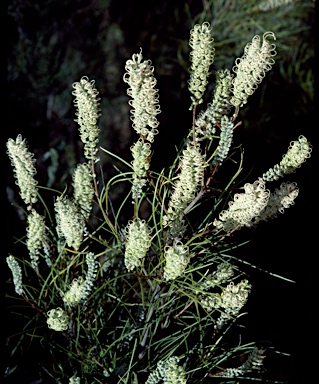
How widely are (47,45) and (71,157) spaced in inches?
6.1

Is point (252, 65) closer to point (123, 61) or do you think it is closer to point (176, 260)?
point (176, 260)

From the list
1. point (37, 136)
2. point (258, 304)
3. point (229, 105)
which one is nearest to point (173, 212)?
point (229, 105)

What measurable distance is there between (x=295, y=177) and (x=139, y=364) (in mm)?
365

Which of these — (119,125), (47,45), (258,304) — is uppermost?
(47,45)

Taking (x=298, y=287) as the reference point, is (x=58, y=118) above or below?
above

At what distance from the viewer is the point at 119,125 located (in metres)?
0.73

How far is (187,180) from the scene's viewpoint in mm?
294

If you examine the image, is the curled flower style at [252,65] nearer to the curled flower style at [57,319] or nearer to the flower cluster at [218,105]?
the flower cluster at [218,105]

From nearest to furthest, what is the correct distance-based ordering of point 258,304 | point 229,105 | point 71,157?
point 229,105 < point 258,304 < point 71,157

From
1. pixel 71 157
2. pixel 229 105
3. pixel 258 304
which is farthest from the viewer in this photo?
pixel 71 157

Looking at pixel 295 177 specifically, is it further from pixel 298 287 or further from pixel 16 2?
pixel 16 2

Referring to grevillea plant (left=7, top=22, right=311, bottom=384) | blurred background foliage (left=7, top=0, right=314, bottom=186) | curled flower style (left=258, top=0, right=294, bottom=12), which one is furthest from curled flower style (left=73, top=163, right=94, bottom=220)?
curled flower style (left=258, top=0, right=294, bottom=12)

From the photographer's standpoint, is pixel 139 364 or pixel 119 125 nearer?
pixel 139 364

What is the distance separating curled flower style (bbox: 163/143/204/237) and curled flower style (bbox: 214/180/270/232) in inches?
1.0
